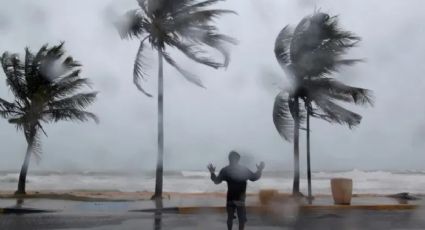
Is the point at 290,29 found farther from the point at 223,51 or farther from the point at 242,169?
the point at 242,169

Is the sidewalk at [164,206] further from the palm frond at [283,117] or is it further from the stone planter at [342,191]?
the palm frond at [283,117]

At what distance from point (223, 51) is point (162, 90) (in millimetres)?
2306

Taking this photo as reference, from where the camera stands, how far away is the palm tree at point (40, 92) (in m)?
20.1

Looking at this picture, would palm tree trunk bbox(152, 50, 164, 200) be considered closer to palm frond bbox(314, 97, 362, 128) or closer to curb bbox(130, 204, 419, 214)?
curb bbox(130, 204, 419, 214)

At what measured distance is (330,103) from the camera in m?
18.6

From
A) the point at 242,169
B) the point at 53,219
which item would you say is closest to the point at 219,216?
the point at 53,219

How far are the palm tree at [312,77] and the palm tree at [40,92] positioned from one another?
6660 millimetres

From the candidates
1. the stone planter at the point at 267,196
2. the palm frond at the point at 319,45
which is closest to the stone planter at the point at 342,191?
the palm frond at the point at 319,45

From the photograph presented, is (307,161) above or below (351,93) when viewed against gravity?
below

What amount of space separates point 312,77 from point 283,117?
1.54 m

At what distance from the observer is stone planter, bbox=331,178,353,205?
1725cm

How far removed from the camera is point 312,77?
60.7 feet

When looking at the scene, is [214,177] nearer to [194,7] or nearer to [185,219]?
[185,219]

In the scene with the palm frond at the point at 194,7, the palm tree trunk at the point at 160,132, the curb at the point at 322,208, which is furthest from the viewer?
the palm tree trunk at the point at 160,132
